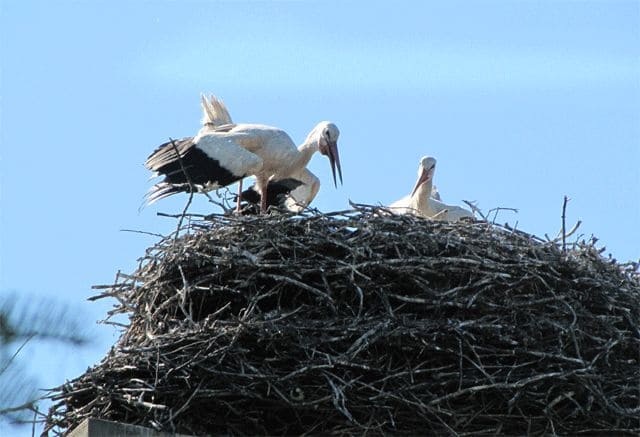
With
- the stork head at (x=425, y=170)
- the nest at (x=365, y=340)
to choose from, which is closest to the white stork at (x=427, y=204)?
the stork head at (x=425, y=170)

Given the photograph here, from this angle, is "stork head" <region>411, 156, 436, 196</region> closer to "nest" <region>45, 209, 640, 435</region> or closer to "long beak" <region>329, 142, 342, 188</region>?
"long beak" <region>329, 142, 342, 188</region>

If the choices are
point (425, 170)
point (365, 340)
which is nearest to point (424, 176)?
point (425, 170)

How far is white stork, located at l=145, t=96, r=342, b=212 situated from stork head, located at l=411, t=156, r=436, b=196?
23.5 inches

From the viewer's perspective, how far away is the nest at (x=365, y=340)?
22.0 feet

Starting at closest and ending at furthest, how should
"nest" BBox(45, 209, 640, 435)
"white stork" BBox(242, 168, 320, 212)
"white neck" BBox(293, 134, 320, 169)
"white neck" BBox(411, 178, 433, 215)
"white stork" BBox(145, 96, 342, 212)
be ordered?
1. "nest" BBox(45, 209, 640, 435)
2. "white stork" BBox(145, 96, 342, 212)
3. "white neck" BBox(411, 178, 433, 215)
4. "white neck" BBox(293, 134, 320, 169)
5. "white stork" BBox(242, 168, 320, 212)

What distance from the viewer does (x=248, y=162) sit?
33.6 feet

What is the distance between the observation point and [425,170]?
35.7 feet

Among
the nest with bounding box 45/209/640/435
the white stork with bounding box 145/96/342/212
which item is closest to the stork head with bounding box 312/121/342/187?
the white stork with bounding box 145/96/342/212

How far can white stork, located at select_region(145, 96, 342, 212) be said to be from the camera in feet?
33.5

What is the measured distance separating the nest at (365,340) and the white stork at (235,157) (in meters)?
2.51

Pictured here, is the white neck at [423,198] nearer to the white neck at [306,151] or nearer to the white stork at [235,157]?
the white stork at [235,157]

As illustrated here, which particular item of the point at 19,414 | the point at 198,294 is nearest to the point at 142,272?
the point at 198,294

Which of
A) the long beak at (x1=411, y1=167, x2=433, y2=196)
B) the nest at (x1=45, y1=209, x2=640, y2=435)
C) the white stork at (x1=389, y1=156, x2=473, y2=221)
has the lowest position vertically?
the nest at (x1=45, y1=209, x2=640, y2=435)

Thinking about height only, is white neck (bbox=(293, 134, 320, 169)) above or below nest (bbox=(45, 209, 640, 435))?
above
